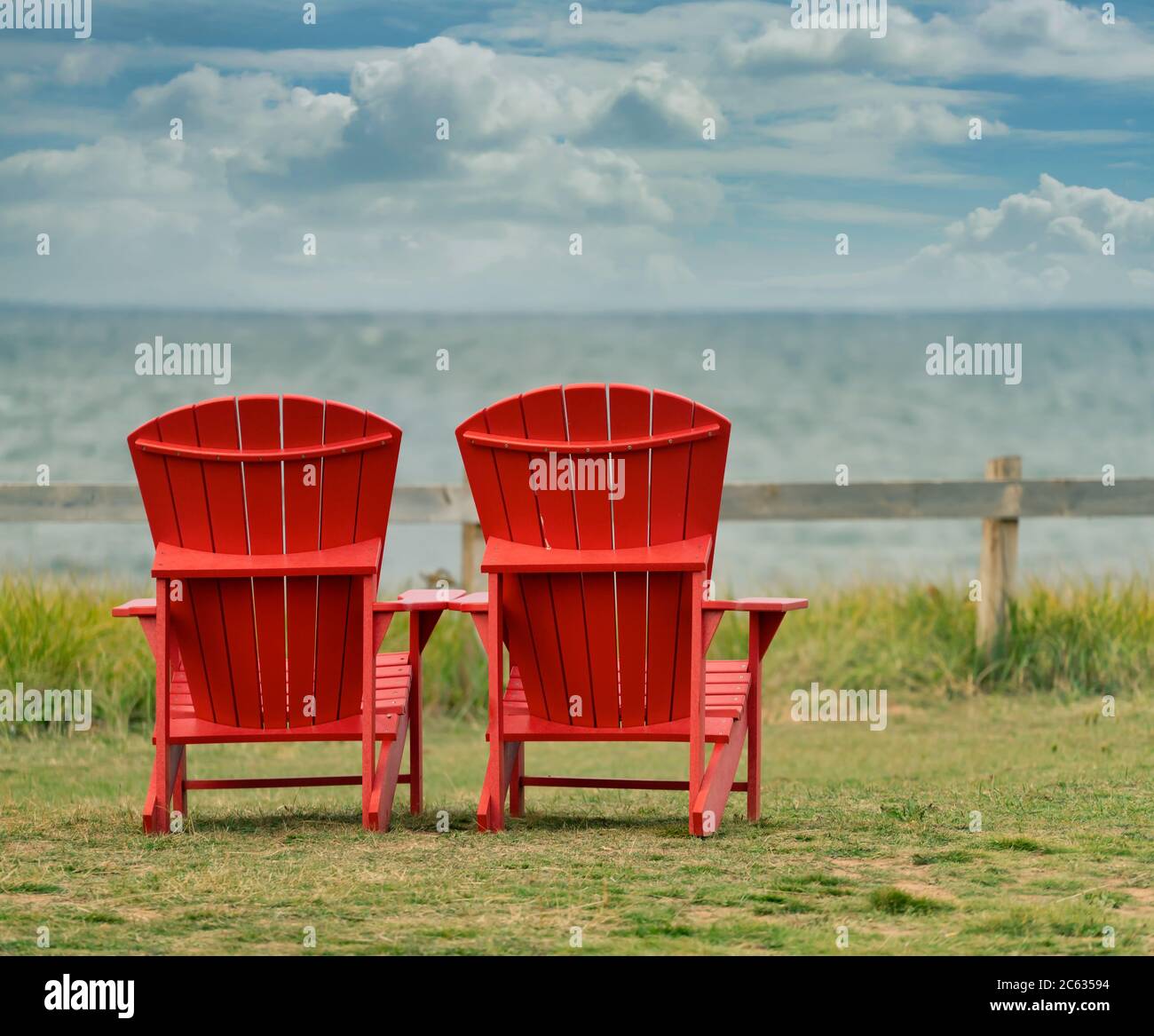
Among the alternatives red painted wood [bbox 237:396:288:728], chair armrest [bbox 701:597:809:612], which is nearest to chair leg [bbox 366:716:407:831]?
red painted wood [bbox 237:396:288:728]

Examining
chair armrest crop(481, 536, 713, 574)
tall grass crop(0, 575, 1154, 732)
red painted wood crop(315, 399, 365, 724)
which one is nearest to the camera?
chair armrest crop(481, 536, 713, 574)

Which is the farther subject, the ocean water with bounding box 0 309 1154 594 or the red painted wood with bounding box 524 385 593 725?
the ocean water with bounding box 0 309 1154 594

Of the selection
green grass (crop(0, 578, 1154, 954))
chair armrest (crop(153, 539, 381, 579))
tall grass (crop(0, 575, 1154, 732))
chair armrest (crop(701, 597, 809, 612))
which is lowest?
green grass (crop(0, 578, 1154, 954))

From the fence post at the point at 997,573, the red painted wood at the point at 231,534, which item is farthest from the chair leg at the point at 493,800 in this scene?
the fence post at the point at 997,573

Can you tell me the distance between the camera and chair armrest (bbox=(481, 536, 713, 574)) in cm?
452

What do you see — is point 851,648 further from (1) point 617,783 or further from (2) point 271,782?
(2) point 271,782

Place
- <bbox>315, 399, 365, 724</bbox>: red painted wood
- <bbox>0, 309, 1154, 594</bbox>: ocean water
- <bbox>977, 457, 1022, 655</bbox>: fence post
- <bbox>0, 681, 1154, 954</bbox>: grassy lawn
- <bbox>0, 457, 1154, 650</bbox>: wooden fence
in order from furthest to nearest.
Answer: <bbox>0, 309, 1154, 594</bbox>: ocean water < <bbox>977, 457, 1022, 655</bbox>: fence post < <bbox>0, 457, 1154, 650</bbox>: wooden fence < <bbox>315, 399, 365, 724</bbox>: red painted wood < <bbox>0, 681, 1154, 954</bbox>: grassy lawn

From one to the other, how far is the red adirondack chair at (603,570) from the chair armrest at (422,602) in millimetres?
200

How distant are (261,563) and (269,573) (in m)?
0.05

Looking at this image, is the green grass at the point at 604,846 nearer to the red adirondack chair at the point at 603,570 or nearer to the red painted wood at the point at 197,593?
the red adirondack chair at the point at 603,570

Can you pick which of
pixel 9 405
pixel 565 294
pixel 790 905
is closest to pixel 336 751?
pixel 790 905

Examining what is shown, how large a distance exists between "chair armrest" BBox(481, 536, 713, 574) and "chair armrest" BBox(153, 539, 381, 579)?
38 centimetres

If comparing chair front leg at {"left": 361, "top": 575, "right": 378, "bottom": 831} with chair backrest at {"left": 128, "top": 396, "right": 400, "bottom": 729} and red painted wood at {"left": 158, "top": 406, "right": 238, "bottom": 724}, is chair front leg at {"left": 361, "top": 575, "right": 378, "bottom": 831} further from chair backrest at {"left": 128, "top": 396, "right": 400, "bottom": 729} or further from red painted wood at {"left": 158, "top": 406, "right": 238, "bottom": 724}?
red painted wood at {"left": 158, "top": 406, "right": 238, "bottom": 724}

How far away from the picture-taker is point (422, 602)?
4.93 metres
